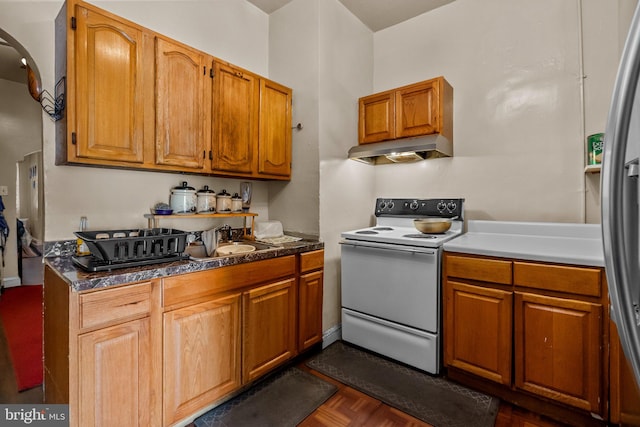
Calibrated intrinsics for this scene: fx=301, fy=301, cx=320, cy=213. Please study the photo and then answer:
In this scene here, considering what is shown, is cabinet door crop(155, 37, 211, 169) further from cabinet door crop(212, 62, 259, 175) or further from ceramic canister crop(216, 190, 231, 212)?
ceramic canister crop(216, 190, 231, 212)

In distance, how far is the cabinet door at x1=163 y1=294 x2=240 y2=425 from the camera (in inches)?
57.5

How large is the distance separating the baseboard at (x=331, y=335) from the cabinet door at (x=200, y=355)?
2.74 feet

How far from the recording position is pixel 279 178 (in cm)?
245

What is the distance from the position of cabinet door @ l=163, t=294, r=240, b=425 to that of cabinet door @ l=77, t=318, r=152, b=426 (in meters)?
0.10

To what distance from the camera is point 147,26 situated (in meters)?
1.94

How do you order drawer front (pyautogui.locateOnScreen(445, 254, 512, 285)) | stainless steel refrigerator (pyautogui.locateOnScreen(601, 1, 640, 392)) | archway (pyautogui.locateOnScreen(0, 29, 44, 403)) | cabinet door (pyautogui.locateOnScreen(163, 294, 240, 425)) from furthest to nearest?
archway (pyautogui.locateOnScreen(0, 29, 44, 403)) → drawer front (pyautogui.locateOnScreen(445, 254, 512, 285)) → cabinet door (pyautogui.locateOnScreen(163, 294, 240, 425)) → stainless steel refrigerator (pyautogui.locateOnScreen(601, 1, 640, 392))

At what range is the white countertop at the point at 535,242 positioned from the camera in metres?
1.59

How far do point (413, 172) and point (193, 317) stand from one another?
2128 mm

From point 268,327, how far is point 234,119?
142 centimetres

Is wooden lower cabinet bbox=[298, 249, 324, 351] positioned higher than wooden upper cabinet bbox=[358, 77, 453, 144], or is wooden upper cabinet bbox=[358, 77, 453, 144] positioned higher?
wooden upper cabinet bbox=[358, 77, 453, 144]

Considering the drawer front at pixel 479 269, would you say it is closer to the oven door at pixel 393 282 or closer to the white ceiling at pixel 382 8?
the oven door at pixel 393 282

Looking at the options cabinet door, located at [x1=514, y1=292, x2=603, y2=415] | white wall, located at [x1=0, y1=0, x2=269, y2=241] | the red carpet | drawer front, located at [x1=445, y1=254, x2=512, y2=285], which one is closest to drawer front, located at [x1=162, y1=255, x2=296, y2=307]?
white wall, located at [x1=0, y1=0, x2=269, y2=241]

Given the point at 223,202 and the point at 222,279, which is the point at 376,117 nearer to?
the point at 223,202

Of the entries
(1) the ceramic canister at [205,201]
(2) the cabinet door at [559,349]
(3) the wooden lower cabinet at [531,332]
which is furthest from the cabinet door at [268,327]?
(2) the cabinet door at [559,349]
